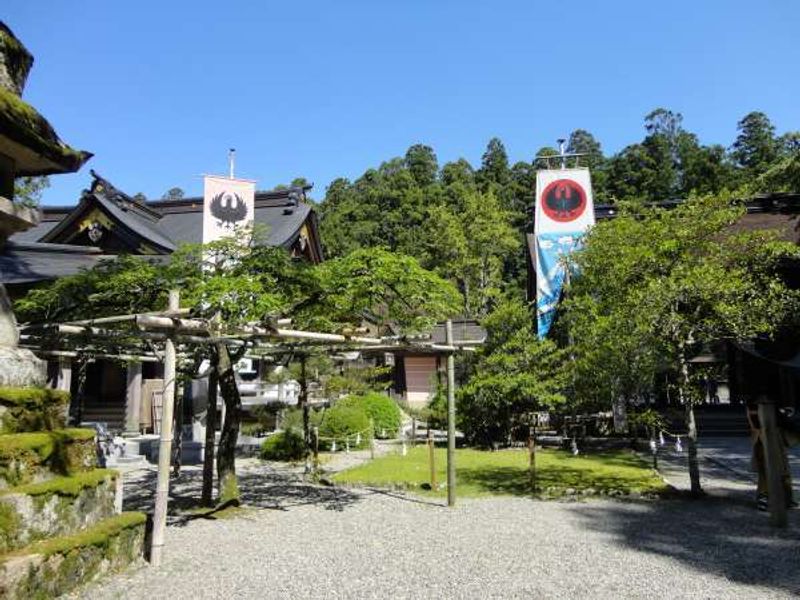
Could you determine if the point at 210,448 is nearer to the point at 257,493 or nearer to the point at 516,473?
the point at 257,493

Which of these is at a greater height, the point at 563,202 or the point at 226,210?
the point at 563,202

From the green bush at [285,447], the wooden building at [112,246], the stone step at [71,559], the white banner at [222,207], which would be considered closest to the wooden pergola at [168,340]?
the stone step at [71,559]

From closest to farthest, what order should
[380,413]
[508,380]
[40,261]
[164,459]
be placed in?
[164,459] < [40,261] < [508,380] < [380,413]

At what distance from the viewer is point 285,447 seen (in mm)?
16875

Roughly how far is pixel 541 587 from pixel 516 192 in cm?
5625

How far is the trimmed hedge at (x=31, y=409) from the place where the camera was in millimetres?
5555

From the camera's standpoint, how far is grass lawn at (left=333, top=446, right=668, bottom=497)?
11414mm

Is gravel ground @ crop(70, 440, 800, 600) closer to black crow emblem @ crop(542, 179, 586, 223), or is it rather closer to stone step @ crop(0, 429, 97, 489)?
stone step @ crop(0, 429, 97, 489)

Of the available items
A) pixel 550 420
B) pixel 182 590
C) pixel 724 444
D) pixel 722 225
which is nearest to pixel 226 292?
pixel 182 590

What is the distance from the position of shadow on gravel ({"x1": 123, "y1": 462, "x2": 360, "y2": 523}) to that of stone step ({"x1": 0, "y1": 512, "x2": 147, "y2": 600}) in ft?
11.4

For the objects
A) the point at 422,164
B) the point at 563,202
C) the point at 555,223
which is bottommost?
the point at 555,223

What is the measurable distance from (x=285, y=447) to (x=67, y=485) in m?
11.4

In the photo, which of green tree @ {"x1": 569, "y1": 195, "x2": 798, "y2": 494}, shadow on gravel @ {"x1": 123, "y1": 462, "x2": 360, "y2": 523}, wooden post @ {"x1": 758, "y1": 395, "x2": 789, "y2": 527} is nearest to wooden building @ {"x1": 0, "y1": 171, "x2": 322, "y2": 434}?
shadow on gravel @ {"x1": 123, "y1": 462, "x2": 360, "y2": 523}

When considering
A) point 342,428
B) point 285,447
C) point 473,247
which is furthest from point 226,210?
point 473,247
